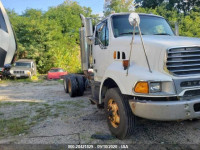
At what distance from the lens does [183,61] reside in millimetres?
3115

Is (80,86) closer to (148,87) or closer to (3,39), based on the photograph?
(148,87)

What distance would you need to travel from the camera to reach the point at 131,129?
3.34m

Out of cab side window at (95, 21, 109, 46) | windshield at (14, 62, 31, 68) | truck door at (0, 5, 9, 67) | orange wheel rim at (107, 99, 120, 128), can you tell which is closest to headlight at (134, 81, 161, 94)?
orange wheel rim at (107, 99, 120, 128)

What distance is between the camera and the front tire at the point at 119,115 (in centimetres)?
330

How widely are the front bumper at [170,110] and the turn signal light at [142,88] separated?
0.56ft

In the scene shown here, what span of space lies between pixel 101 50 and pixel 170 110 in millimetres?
2499

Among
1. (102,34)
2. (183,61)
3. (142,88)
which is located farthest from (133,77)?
(102,34)

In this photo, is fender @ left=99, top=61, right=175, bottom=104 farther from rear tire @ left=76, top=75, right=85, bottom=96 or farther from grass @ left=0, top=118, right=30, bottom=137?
rear tire @ left=76, top=75, right=85, bottom=96

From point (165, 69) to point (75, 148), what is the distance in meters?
2.00

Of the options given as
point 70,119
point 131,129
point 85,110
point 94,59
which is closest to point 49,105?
point 85,110

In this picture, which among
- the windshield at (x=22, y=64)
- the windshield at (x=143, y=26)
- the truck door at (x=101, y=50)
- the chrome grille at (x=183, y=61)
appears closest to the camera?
the chrome grille at (x=183, y=61)

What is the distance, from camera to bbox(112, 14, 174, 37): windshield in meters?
4.39

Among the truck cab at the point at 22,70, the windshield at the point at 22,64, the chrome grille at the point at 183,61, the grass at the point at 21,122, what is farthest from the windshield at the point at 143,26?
the windshield at the point at 22,64

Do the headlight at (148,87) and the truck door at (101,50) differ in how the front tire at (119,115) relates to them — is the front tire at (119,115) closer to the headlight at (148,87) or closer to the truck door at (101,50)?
the headlight at (148,87)
